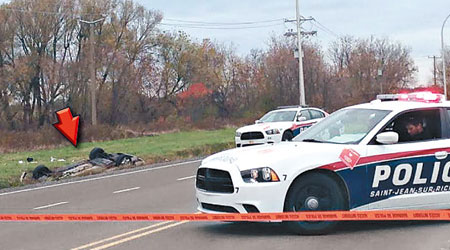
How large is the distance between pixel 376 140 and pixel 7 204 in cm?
811

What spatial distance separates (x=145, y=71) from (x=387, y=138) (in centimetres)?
4612

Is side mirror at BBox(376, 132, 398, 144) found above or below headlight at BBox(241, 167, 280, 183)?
above

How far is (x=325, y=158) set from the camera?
24.2 ft

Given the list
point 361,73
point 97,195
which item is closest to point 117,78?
point 361,73

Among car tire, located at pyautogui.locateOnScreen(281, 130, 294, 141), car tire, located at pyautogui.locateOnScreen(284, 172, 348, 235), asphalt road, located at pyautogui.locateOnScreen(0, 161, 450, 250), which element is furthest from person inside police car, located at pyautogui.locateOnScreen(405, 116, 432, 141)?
car tire, located at pyautogui.locateOnScreen(281, 130, 294, 141)

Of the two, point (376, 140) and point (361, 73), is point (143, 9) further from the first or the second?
point (376, 140)

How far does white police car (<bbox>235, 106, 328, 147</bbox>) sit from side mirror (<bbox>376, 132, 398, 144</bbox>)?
12861 millimetres

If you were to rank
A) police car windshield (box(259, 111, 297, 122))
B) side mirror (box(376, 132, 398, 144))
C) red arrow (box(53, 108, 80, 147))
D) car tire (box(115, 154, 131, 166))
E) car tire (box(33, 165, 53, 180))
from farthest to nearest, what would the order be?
red arrow (box(53, 108, 80, 147)), police car windshield (box(259, 111, 297, 122)), car tire (box(115, 154, 131, 166)), car tire (box(33, 165, 53, 180)), side mirror (box(376, 132, 398, 144))

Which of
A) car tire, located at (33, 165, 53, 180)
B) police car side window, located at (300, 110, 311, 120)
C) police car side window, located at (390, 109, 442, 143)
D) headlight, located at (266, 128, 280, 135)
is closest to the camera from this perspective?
police car side window, located at (390, 109, 442, 143)

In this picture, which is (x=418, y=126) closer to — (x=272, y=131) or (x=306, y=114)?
(x=272, y=131)

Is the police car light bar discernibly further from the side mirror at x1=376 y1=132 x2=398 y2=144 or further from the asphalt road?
the asphalt road

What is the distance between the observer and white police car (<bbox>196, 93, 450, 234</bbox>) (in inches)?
286

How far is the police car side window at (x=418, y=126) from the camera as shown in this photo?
793cm

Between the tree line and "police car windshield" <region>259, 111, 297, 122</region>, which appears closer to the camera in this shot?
"police car windshield" <region>259, 111, 297, 122</region>
